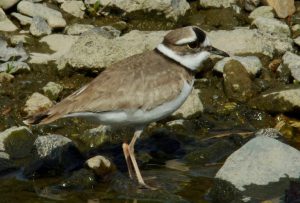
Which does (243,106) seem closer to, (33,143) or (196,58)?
(196,58)

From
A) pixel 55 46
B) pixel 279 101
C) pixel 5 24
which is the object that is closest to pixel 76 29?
pixel 55 46

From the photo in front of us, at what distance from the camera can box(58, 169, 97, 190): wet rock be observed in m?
9.19

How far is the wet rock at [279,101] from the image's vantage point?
11.1 m

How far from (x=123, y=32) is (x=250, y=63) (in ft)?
8.27

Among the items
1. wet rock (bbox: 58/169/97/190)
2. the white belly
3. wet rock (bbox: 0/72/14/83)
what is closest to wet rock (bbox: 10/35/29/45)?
wet rock (bbox: 0/72/14/83)

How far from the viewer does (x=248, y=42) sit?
12.7 meters

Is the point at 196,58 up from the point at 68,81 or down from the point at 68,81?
up

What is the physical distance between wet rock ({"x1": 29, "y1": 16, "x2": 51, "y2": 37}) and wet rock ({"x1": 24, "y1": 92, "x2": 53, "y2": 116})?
6.14 feet

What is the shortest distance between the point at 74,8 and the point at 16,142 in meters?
3.99

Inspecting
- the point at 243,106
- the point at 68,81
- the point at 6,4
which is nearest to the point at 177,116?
the point at 243,106

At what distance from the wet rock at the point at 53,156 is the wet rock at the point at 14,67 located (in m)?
2.06

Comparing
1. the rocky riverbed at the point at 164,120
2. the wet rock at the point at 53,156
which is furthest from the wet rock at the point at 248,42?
the wet rock at the point at 53,156

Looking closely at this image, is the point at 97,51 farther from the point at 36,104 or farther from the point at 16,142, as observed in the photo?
the point at 16,142

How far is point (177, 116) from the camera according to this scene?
11133mm
